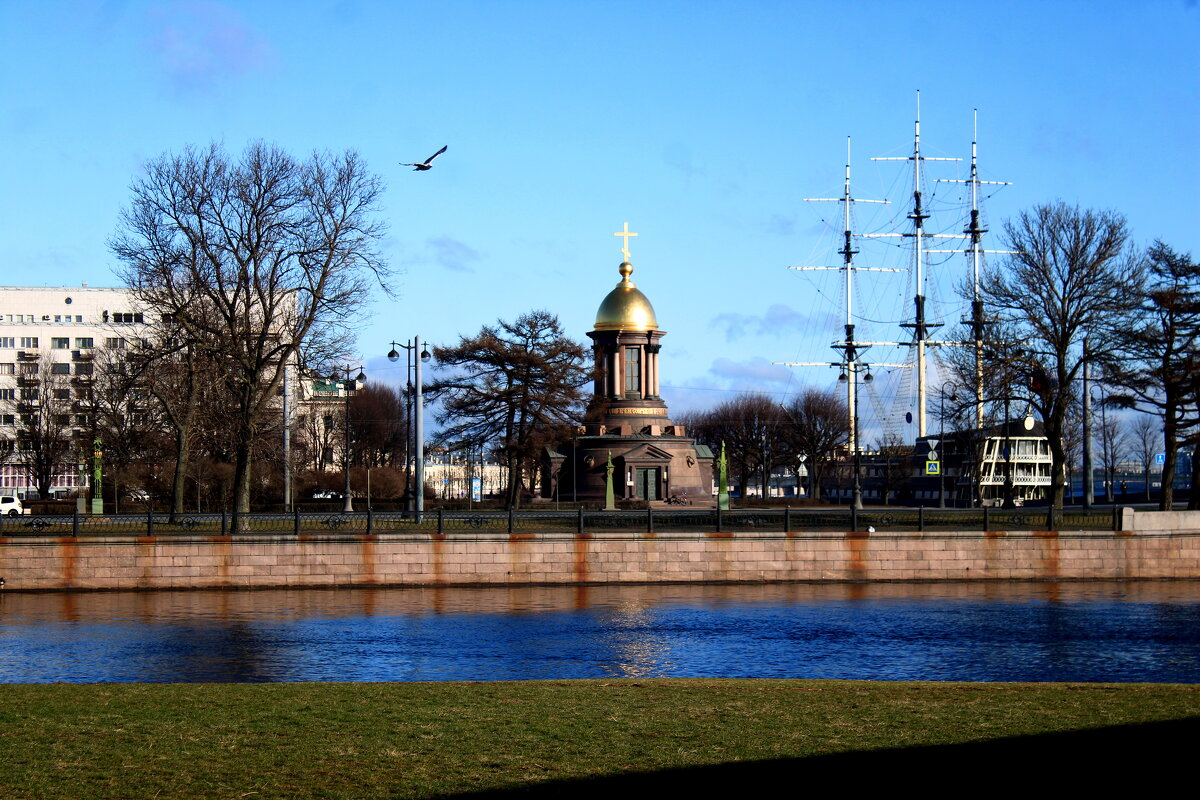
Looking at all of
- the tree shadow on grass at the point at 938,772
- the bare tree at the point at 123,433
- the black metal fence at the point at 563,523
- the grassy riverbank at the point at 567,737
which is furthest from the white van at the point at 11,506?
the tree shadow on grass at the point at 938,772

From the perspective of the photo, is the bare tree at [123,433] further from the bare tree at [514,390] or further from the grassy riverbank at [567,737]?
the grassy riverbank at [567,737]

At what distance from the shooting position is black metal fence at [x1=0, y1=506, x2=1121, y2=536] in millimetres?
38406

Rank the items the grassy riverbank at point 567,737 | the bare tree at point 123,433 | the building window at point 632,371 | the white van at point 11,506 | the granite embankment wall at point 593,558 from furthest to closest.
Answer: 1. the building window at point 632,371
2. the bare tree at point 123,433
3. the white van at point 11,506
4. the granite embankment wall at point 593,558
5. the grassy riverbank at point 567,737

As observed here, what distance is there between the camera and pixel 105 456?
2682 inches

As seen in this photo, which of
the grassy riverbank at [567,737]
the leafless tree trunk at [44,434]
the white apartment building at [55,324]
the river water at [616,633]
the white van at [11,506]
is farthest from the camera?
the white apartment building at [55,324]

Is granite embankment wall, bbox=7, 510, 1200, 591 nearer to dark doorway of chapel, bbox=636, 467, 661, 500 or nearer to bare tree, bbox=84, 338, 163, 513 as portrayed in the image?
bare tree, bbox=84, 338, 163, 513

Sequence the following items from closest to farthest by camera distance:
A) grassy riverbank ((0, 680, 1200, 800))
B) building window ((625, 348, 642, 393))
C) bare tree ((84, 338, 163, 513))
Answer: grassy riverbank ((0, 680, 1200, 800))
bare tree ((84, 338, 163, 513))
building window ((625, 348, 642, 393))

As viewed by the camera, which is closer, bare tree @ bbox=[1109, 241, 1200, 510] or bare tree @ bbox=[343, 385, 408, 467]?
bare tree @ bbox=[1109, 241, 1200, 510]

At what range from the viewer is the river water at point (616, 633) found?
21.4 metres

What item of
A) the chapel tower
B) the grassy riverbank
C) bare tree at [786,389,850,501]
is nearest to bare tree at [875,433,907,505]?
bare tree at [786,389,850,501]

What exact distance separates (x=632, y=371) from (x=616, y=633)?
5721 cm

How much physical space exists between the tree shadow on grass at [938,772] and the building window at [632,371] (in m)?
70.9

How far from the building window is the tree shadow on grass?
2792 inches

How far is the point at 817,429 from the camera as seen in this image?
11919cm
